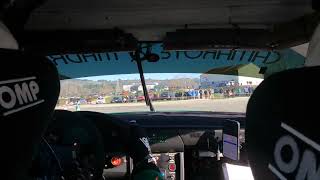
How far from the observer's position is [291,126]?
2.97 feet

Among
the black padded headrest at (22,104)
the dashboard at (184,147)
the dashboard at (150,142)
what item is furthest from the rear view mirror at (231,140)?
the black padded headrest at (22,104)

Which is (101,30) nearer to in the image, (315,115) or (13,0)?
(13,0)

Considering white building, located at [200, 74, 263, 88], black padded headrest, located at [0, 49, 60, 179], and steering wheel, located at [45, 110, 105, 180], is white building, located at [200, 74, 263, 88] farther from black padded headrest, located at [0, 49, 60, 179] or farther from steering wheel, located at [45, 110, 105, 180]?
black padded headrest, located at [0, 49, 60, 179]

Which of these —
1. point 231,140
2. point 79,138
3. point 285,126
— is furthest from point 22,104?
point 231,140

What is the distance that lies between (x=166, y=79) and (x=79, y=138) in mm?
1486

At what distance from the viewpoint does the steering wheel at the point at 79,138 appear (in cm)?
276

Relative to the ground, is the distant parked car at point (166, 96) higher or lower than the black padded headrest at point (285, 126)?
lower

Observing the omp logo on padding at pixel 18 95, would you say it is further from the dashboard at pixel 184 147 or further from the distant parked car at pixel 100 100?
the distant parked car at pixel 100 100

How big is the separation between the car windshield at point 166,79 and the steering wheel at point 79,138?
1.87 ft

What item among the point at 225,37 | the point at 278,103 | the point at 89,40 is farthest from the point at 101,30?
the point at 278,103

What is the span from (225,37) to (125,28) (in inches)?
23.0

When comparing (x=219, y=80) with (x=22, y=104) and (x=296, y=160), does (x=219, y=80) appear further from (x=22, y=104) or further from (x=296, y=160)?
(x=296, y=160)

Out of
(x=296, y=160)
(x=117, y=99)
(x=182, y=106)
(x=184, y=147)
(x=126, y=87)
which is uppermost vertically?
(x=296, y=160)

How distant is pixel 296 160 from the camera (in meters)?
0.87
